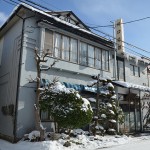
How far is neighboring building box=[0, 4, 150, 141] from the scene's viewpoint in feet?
43.5

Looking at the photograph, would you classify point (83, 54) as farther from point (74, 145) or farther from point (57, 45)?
point (74, 145)

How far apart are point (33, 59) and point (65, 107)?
4.25 m

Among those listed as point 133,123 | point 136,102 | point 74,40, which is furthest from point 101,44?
point 133,123

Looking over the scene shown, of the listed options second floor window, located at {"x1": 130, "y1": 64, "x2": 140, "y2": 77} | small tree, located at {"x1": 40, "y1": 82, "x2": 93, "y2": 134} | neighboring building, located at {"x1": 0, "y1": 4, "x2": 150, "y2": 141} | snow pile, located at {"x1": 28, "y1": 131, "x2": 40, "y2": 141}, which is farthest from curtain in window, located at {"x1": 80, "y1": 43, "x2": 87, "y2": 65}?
second floor window, located at {"x1": 130, "y1": 64, "x2": 140, "y2": 77}

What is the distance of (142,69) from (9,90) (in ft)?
53.3

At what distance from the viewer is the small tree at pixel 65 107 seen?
11.7m

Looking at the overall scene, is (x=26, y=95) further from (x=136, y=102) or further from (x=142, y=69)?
(x=142, y=69)

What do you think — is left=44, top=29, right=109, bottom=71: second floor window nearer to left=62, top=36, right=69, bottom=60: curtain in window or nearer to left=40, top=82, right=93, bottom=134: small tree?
left=62, top=36, right=69, bottom=60: curtain in window

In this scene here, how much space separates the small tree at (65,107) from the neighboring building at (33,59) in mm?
1853

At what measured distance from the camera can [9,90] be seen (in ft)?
48.2

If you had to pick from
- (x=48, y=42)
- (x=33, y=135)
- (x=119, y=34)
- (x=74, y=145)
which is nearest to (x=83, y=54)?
(x=48, y=42)

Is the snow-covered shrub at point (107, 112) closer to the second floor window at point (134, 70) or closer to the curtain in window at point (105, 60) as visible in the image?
the curtain in window at point (105, 60)

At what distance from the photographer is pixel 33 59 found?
558 inches

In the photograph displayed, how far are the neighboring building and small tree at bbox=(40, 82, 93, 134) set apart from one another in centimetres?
185
